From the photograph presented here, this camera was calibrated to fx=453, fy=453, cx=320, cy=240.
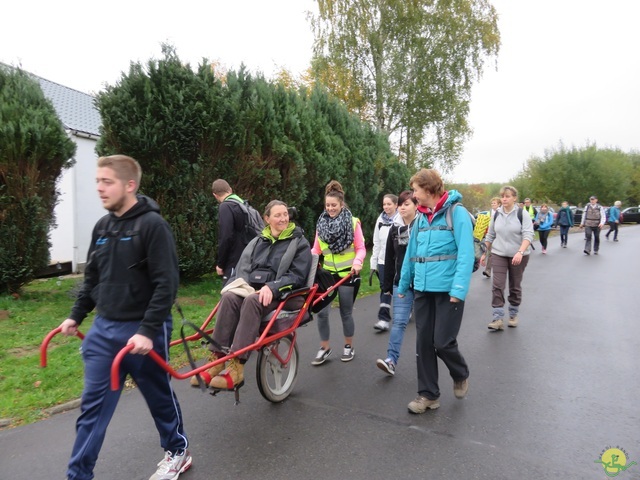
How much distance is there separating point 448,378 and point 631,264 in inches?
475

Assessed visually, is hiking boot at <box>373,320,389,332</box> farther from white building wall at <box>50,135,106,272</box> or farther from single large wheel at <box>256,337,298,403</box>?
white building wall at <box>50,135,106,272</box>

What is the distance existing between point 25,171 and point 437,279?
6.68 metres

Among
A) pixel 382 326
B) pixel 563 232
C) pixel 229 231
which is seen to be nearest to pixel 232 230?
pixel 229 231

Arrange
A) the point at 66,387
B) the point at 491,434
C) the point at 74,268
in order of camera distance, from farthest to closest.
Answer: the point at 74,268 < the point at 66,387 < the point at 491,434

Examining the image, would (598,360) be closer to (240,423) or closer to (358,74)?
(240,423)

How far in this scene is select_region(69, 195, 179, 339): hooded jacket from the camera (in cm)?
260

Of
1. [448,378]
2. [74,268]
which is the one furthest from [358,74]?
[448,378]

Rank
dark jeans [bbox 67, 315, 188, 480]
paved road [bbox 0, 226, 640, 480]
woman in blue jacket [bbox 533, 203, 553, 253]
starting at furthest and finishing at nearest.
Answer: woman in blue jacket [bbox 533, 203, 553, 253] < paved road [bbox 0, 226, 640, 480] < dark jeans [bbox 67, 315, 188, 480]

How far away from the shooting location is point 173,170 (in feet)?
26.6

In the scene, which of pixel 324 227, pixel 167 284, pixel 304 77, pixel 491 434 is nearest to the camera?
pixel 167 284

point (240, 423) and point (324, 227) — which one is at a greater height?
point (324, 227)

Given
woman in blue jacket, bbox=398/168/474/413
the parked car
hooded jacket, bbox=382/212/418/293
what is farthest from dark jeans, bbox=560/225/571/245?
the parked car

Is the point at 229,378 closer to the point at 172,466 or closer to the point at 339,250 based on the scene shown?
the point at 172,466

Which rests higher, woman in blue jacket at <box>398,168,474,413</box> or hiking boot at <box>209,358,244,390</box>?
woman in blue jacket at <box>398,168,474,413</box>
